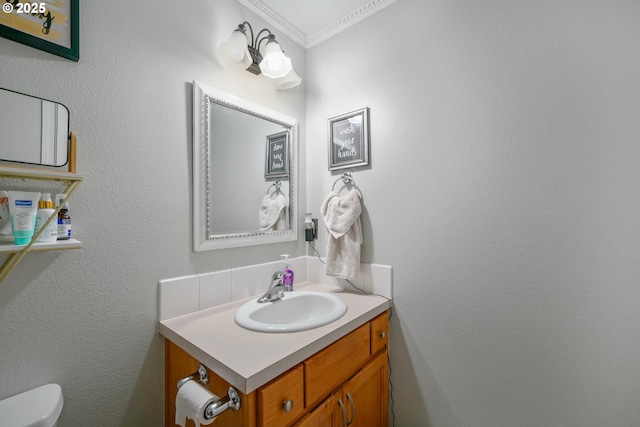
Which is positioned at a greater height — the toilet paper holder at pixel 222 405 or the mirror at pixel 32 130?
the mirror at pixel 32 130

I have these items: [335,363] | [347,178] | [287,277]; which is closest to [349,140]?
[347,178]

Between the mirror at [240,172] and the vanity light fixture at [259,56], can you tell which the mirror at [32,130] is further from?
the vanity light fixture at [259,56]

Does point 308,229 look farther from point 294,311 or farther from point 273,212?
point 294,311

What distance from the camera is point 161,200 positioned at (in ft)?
3.50

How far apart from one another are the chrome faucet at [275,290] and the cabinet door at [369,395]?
48cm

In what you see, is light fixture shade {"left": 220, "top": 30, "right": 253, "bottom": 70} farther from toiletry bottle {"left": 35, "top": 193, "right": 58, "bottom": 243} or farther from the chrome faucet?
the chrome faucet

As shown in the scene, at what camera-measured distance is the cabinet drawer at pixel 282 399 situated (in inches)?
29.3

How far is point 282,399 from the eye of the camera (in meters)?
0.79

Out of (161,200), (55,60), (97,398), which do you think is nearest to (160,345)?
(97,398)

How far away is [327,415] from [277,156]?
1214 millimetres

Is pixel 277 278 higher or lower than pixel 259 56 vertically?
lower

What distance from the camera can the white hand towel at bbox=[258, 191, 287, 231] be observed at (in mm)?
1455

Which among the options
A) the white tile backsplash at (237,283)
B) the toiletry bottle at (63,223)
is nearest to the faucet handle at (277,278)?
the white tile backsplash at (237,283)

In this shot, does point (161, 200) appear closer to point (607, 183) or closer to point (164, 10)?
point (164, 10)
